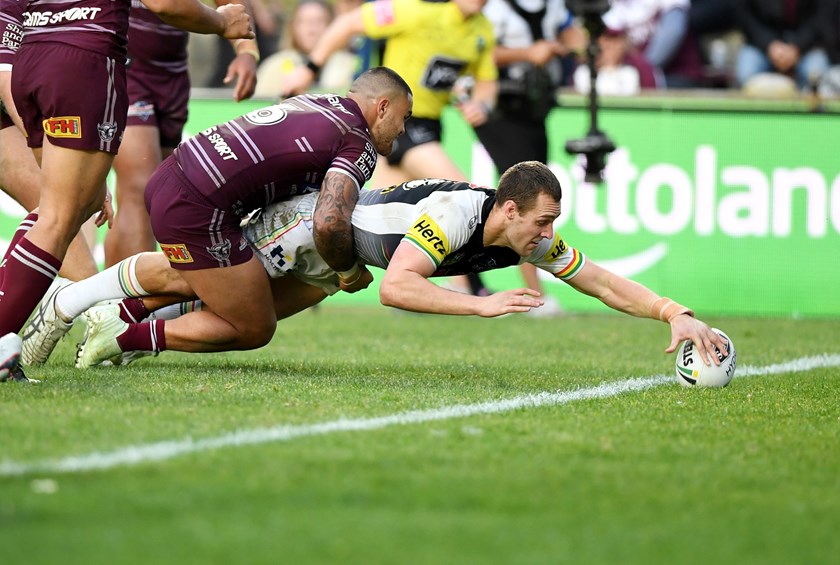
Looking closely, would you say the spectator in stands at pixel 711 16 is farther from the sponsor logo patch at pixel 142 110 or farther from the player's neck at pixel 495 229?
the player's neck at pixel 495 229

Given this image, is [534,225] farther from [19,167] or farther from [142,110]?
[142,110]

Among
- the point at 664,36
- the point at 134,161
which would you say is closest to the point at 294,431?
the point at 134,161

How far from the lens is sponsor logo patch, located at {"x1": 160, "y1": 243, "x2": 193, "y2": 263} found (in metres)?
6.08

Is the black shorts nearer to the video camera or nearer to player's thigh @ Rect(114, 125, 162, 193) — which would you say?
the video camera

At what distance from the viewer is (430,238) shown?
18.7 ft

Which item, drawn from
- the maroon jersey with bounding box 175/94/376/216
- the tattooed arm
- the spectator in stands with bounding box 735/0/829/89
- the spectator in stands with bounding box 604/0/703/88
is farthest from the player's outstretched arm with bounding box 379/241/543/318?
the spectator in stands with bounding box 735/0/829/89

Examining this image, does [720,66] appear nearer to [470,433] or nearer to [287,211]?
[287,211]

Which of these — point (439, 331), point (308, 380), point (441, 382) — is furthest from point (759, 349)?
point (308, 380)

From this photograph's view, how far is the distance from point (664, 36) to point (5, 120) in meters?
8.50

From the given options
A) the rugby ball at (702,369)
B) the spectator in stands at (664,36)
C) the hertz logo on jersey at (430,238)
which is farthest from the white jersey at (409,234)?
the spectator in stands at (664,36)

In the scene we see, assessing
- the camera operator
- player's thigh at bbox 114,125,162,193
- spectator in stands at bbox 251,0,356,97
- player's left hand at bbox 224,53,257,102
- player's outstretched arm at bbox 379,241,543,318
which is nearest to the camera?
player's outstretched arm at bbox 379,241,543,318

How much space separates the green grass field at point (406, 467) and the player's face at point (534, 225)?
0.67m

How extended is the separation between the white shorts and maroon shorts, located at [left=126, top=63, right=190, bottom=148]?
205cm

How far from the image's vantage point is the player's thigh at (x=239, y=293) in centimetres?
612
